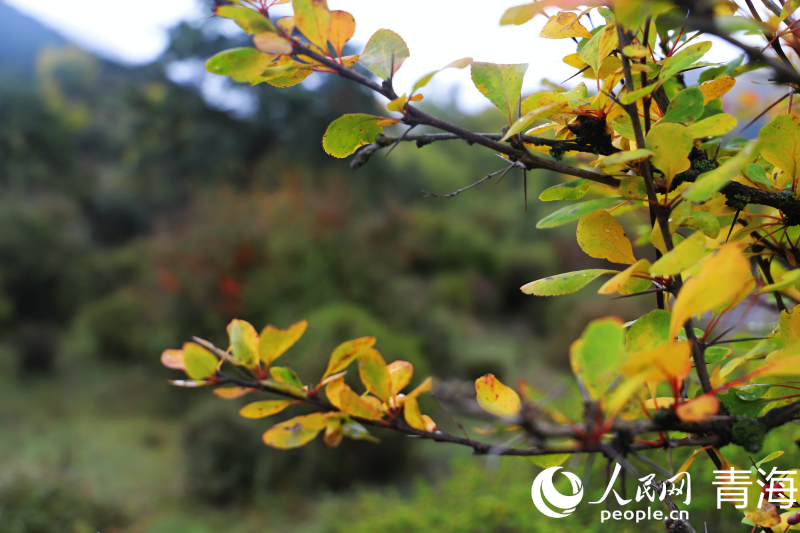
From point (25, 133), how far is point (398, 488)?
910 cm

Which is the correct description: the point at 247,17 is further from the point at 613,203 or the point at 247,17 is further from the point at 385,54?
the point at 613,203

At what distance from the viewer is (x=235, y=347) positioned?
36 cm

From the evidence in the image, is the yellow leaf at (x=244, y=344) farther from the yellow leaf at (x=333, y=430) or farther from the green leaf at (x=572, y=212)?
the green leaf at (x=572, y=212)

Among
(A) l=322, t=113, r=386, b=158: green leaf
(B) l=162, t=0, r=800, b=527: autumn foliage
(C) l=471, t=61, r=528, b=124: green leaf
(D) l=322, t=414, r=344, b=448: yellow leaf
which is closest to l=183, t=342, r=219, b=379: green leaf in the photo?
(B) l=162, t=0, r=800, b=527: autumn foliage

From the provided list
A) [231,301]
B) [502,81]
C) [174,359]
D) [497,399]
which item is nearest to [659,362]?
[497,399]

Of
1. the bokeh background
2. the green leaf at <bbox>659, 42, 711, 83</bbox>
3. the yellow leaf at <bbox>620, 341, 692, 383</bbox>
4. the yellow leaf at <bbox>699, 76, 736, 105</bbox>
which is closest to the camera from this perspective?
the yellow leaf at <bbox>620, 341, 692, 383</bbox>

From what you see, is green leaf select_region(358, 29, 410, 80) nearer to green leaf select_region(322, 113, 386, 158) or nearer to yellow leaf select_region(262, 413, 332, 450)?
green leaf select_region(322, 113, 386, 158)

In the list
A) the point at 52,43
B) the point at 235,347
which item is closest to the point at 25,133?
the point at 52,43

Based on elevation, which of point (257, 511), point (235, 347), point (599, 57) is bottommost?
point (257, 511)

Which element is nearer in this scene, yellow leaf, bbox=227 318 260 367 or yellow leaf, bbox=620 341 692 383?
yellow leaf, bbox=620 341 692 383

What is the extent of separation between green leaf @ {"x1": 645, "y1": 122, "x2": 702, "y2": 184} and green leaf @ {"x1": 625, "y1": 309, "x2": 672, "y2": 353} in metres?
0.11

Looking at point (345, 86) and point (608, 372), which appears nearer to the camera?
point (608, 372)

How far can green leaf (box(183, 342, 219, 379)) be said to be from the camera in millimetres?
354

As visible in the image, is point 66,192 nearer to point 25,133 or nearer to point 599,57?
point 25,133
